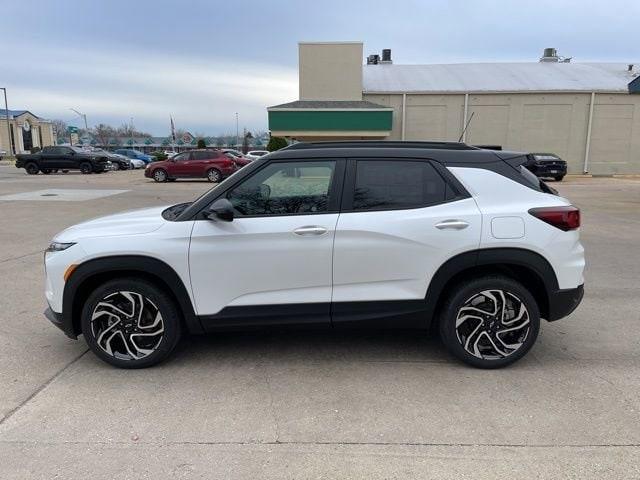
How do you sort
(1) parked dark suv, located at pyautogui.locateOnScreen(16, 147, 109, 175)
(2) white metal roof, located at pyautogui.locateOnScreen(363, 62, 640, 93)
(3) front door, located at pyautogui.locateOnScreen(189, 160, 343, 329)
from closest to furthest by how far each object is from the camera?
1. (3) front door, located at pyautogui.locateOnScreen(189, 160, 343, 329)
2. (1) parked dark suv, located at pyautogui.locateOnScreen(16, 147, 109, 175)
3. (2) white metal roof, located at pyautogui.locateOnScreen(363, 62, 640, 93)

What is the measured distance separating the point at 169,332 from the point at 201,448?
1148 millimetres

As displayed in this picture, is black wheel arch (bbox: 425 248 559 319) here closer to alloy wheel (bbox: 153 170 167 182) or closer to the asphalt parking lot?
the asphalt parking lot

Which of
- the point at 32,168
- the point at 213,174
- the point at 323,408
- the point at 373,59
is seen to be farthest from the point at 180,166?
the point at 373,59

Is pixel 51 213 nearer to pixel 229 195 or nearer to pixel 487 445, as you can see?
pixel 229 195

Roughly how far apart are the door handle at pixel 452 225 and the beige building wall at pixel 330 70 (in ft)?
100

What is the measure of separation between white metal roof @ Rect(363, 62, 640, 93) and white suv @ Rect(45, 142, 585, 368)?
101 ft

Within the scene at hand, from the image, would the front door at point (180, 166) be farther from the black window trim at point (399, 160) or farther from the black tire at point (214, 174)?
the black window trim at point (399, 160)

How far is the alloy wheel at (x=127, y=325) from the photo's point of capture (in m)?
3.81

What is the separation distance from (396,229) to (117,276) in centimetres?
219

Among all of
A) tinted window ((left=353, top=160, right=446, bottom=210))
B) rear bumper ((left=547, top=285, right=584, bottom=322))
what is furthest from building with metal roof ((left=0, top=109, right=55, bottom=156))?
rear bumper ((left=547, top=285, right=584, bottom=322))

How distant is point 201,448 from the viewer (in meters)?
2.91

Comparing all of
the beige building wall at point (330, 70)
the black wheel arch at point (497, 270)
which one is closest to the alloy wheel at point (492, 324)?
the black wheel arch at point (497, 270)

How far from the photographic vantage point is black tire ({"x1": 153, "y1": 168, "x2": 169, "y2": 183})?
24969 millimetres

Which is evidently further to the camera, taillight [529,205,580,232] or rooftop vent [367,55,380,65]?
rooftop vent [367,55,380,65]
